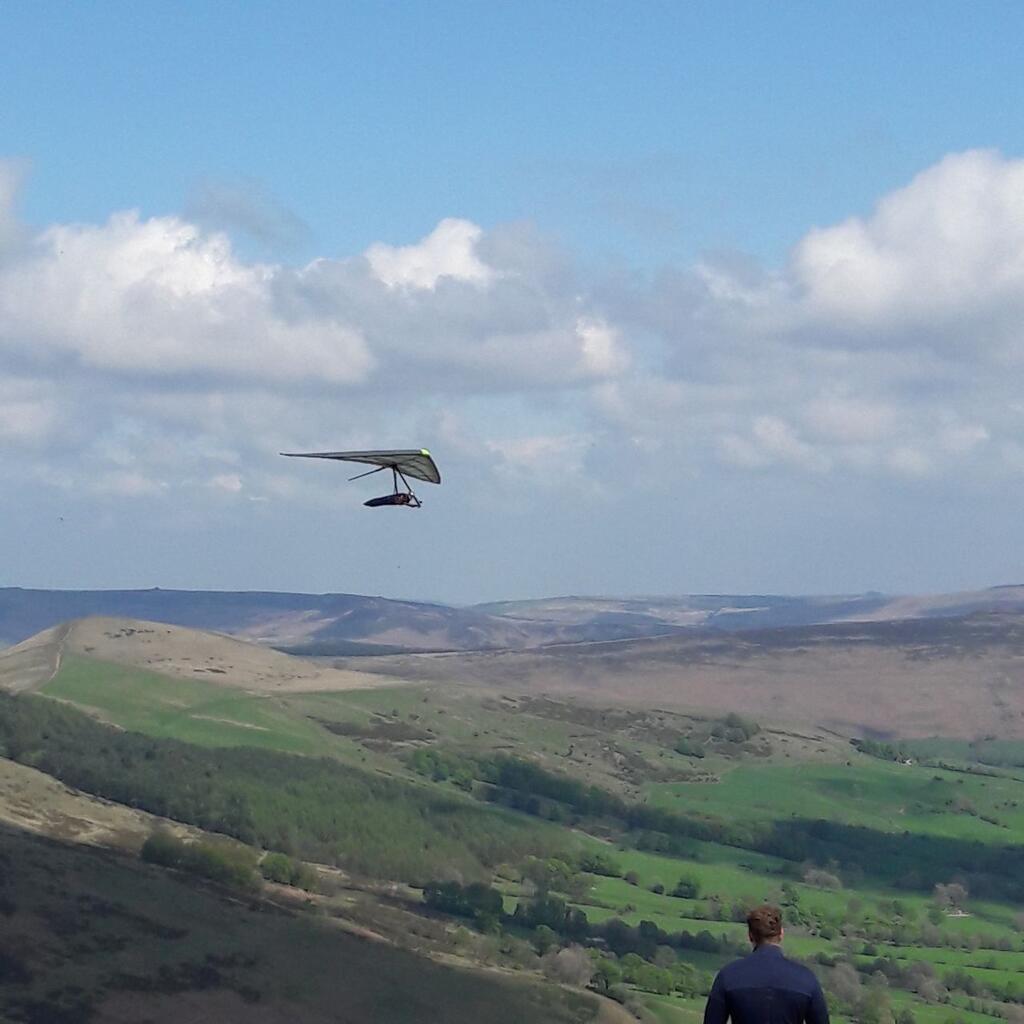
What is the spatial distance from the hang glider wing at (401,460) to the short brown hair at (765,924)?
53.3 meters

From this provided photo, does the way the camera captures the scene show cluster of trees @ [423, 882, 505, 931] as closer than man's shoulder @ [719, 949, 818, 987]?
No

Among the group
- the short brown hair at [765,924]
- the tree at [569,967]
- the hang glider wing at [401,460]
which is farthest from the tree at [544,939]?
the short brown hair at [765,924]

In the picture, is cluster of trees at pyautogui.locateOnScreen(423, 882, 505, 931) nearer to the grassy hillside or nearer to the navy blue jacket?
the grassy hillside

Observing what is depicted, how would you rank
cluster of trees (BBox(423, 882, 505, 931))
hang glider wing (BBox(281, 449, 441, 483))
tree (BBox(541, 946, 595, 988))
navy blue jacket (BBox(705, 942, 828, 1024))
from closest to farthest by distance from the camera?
navy blue jacket (BBox(705, 942, 828, 1024)), hang glider wing (BBox(281, 449, 441, 483)), tree (BBox(541, 946, 595, 988)), cluster of trees (BBox(423, 882, 505, 931))

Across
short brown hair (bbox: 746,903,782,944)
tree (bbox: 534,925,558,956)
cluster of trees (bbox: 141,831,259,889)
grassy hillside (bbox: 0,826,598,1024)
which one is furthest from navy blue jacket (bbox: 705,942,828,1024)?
tree (bbox: 534,925,558,956)

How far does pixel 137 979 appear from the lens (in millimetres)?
119375

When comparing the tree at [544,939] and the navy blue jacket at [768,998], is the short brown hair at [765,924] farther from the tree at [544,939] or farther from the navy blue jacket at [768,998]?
the tree at [544,939]

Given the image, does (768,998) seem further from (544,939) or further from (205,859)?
(544,939)

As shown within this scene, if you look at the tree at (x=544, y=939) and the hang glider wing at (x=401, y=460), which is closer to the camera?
the hang glider wing at (x=401, y=460)

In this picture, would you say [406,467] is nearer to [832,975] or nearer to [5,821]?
[5,821]

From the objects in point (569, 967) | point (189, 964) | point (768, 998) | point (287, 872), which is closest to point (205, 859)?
point (287, 872)

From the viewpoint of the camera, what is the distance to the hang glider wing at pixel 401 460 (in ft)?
235

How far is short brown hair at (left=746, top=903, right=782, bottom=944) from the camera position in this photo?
1822 cm

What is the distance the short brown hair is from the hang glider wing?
175 feet
